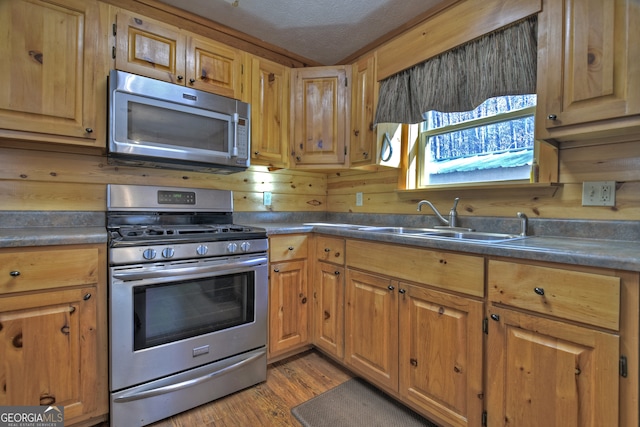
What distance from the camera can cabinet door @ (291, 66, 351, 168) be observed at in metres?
2.31

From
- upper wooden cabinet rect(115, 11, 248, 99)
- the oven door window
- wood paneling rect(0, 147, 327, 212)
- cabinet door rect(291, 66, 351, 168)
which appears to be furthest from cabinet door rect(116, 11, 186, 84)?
the oven door window

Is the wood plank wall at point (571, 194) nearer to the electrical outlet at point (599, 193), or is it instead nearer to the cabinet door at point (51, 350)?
the electrical outlet at point (599, 193)

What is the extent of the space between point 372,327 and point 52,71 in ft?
7.10

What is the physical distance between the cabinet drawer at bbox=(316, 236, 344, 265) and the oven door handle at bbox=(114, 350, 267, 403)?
709 mm

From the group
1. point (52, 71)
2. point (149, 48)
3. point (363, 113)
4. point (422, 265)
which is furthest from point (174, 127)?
point (422, 265)

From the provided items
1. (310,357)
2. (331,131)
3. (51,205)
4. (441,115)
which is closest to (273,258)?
(310,357)

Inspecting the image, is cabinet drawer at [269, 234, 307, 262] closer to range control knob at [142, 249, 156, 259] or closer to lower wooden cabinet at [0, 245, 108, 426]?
range control knob at [142, 249, 156, 259]

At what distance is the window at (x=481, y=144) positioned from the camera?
1.69 metres

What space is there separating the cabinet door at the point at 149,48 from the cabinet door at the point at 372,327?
165 centimetres

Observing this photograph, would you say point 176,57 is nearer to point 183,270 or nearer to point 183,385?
point 183,270

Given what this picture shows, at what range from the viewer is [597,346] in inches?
37.5

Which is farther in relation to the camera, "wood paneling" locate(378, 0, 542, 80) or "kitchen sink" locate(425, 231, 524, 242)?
"kitchen sink" locate(425, 231, 524, 242)

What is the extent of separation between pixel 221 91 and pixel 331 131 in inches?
32.9

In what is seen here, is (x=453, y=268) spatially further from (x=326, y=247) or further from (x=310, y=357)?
(x=310, y=357)
